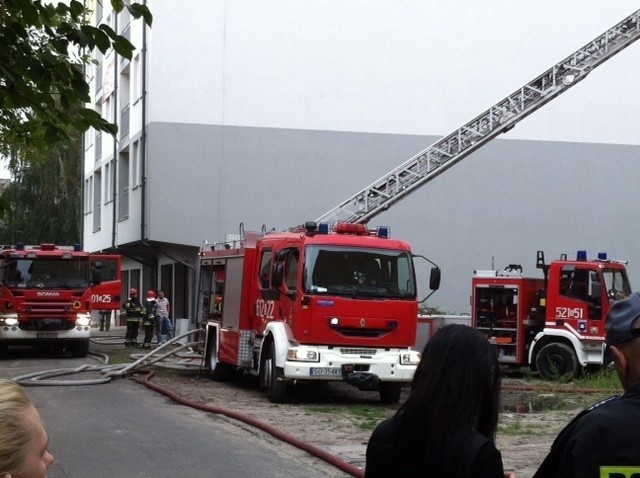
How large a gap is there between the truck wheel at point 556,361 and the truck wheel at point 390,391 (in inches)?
178

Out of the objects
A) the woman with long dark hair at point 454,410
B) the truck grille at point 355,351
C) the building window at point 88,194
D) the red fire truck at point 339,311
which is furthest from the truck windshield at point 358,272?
the building window at point 88,194

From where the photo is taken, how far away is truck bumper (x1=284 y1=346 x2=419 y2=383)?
1582 centimetres

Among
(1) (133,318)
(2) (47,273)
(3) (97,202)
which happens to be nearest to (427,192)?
(1) (133,318)

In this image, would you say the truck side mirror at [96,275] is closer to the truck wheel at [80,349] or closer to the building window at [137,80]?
the truck wheel at [80,349]

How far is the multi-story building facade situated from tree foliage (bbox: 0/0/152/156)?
24.6 meters

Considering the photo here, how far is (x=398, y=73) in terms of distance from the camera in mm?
33750

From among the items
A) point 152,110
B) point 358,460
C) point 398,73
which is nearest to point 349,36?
point 398,73

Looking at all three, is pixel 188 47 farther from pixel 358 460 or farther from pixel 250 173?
pixel 358 460

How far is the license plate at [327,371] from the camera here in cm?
1584

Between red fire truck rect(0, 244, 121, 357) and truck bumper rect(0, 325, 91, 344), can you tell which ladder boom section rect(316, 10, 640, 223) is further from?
truck bumper rect(0, 325, 91, 344)

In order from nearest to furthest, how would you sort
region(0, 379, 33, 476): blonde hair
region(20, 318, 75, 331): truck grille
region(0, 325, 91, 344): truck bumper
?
region(0, 379, 33, 476): blonde hair → region(0, 325, 91, 344): truck bumper → region(20, 318, 75, 331): truck grille

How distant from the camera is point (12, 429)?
2.19 m

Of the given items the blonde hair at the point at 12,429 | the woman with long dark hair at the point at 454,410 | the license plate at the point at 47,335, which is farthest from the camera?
the license plate at the point at 47,335

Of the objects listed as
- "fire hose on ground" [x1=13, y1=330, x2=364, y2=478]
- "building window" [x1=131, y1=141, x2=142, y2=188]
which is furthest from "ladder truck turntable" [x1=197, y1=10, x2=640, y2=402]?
"building window" [x1=131, y1=141, x2=142, y2=188]
